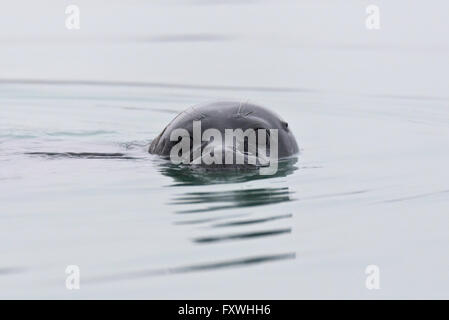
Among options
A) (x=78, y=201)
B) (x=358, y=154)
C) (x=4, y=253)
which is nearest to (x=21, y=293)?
(x=4, y=253)

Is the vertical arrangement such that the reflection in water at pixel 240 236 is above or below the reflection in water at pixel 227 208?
below

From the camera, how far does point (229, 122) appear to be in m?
10.2

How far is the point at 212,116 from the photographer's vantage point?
1024 cm

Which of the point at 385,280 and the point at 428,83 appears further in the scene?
the point at 428,83

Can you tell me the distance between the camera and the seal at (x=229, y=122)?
10.1 meters

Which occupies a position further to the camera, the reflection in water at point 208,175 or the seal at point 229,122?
the seal at point 229,122

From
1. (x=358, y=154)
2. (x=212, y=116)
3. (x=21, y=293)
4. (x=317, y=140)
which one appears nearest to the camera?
(x=21, y=293)

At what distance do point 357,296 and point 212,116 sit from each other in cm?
429

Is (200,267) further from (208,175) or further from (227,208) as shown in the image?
(208,175)

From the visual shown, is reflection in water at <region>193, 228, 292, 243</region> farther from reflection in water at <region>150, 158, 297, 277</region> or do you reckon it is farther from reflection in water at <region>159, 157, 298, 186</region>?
reflection in water at <region>159, 157, 298, 186</region>

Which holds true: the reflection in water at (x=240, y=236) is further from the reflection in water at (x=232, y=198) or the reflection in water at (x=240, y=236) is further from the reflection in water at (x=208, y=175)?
the reflection in water at (x=208, y=175)

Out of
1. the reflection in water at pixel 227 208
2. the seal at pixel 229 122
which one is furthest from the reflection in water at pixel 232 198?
the seal at pixel 229 122

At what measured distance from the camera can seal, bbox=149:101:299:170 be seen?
33.2 ft

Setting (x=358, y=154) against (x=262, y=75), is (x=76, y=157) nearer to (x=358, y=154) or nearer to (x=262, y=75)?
(x=358, y=154)
